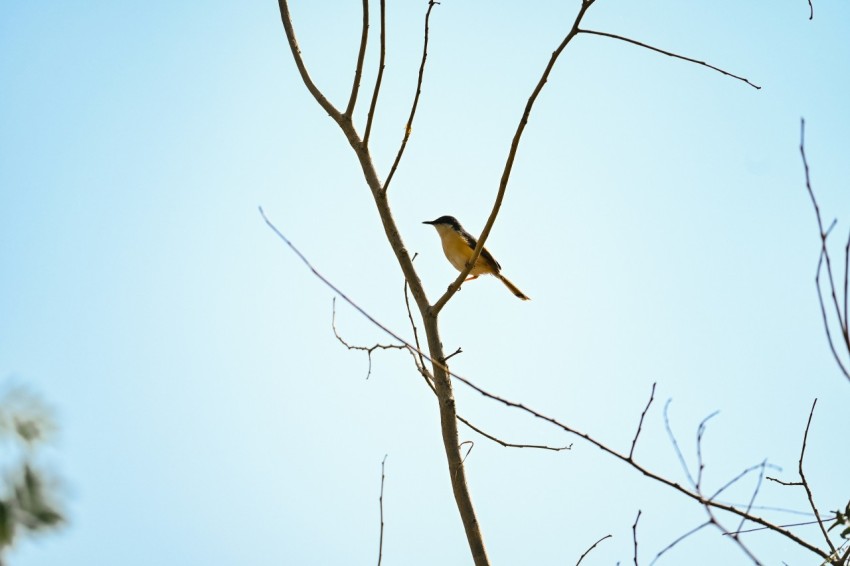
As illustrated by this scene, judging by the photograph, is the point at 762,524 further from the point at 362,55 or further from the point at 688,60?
the point at 362,55

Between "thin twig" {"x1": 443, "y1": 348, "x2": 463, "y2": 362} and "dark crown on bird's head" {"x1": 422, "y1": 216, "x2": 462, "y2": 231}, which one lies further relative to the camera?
"dark crown on bird's head" {"x1": 422, "y1": 216, "x2": 462, "y2": 231}

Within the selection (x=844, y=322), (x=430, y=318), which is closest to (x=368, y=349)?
(x=430, y=318)

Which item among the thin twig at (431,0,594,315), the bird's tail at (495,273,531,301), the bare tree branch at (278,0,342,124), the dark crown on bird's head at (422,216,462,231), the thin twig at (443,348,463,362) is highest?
the dark crown on bird's head at (422,216,462,231)

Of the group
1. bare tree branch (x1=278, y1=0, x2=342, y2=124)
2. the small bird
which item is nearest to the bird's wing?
the small bird

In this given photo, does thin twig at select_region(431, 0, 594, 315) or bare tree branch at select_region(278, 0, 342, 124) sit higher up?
bare tree branch at select_region(278, 0, 342, 124)

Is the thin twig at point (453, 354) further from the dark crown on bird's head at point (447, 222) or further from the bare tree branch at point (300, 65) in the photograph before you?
the dark crown on bird's head at point (447, 222)

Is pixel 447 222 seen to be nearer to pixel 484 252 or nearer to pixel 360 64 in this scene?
pixel 484 252

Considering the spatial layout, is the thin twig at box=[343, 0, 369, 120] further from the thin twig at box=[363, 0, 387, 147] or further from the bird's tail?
the bird's tail

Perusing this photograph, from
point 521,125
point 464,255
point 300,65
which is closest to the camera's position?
point 521,125

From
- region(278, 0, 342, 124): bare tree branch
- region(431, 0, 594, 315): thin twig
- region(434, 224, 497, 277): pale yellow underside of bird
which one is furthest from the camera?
region(434, 224, 497, 277): pale yellow underside of bird

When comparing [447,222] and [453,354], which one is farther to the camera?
[447,222]

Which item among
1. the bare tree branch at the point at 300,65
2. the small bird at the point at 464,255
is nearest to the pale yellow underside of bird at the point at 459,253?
the small bird at the point at 464,255

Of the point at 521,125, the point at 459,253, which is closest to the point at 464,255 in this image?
the point at 459,253

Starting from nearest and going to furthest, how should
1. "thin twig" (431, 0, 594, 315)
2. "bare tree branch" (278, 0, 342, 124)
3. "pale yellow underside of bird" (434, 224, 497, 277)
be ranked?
"thin twig" (431, 0, 594, 315) < "bare tree branch" (278, 0, 342, 124) < "pale yellow underside of bird" (434, 224, 497, 277)
